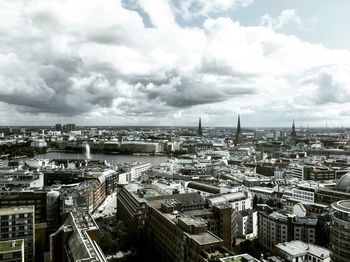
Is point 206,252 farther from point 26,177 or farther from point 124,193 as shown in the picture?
point 26,177

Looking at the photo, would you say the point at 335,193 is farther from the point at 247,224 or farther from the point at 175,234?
the point at 175,234

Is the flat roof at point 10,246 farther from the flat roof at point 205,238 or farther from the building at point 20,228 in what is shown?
the flat roof at point 205,238

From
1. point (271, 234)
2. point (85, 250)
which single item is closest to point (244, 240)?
point (271, 234)

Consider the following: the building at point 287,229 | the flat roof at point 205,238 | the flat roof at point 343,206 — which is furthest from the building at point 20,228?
the flat roof at point 343,206

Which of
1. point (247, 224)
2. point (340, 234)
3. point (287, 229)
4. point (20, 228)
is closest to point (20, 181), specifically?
point (20, 228)

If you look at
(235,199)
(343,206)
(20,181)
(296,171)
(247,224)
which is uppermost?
(343,206)

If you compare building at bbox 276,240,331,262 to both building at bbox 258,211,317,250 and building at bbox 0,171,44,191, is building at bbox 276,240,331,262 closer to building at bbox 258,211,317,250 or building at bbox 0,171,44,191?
building at bbox 258,211,317,250
